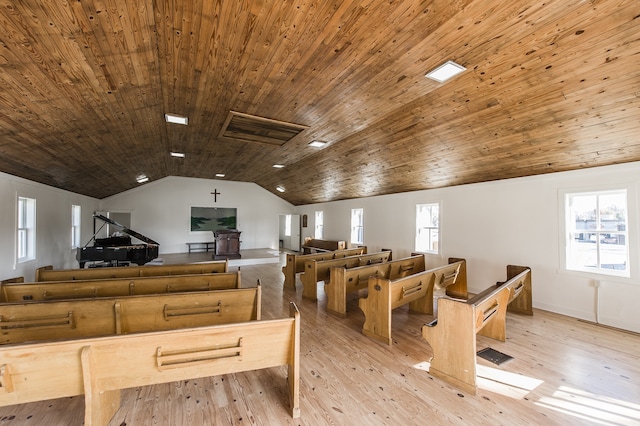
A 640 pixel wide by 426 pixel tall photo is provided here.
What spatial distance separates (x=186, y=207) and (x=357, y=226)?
21.1ft

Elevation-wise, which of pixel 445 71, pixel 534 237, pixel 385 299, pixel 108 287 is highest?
pixel 445 71

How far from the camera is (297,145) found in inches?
214

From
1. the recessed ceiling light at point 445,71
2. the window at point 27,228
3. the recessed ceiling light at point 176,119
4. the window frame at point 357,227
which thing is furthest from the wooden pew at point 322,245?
the window at point 27,228

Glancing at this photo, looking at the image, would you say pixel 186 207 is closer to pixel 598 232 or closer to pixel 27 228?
pixel 27 228

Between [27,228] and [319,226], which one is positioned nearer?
[27,228]

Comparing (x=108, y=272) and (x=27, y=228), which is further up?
(x=27, y=228)

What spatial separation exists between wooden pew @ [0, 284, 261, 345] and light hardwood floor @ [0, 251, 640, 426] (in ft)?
1.67

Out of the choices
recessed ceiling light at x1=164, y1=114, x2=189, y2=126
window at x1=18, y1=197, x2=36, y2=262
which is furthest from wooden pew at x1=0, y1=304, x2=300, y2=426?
window at x1=18, y1=197, x2=36, y2=262

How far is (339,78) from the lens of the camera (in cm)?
290

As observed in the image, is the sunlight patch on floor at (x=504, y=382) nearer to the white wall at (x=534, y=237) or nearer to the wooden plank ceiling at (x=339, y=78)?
the white wall at (x=534, y=237)

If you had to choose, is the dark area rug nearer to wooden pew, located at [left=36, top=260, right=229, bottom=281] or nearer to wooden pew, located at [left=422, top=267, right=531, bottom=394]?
wooden pew, located at [left=422, top=267, right=531, bottom=394]

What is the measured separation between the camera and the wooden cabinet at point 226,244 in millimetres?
8977

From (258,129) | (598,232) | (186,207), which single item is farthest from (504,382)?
(186,207)

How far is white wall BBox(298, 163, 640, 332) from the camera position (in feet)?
12.2
